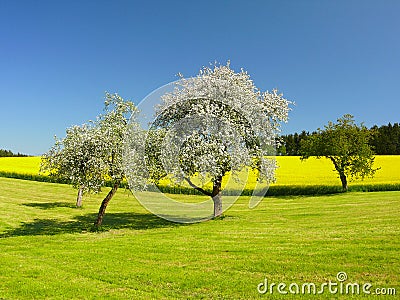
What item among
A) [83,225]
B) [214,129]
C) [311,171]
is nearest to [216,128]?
[214,129]

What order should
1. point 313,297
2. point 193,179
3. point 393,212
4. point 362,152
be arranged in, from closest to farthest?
point 313,297
point 193,179
point 393,212
point 362,152

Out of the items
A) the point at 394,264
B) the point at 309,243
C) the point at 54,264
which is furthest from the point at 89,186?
the point at 394,264

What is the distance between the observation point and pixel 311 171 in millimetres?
55125

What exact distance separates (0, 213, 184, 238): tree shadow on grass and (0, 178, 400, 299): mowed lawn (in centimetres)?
6

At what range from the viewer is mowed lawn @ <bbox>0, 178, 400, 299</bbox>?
9909mm

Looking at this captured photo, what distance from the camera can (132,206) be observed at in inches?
1363

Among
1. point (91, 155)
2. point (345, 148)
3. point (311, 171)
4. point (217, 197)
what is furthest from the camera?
point (311, 171)

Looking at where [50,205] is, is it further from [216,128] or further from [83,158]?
[216,128]

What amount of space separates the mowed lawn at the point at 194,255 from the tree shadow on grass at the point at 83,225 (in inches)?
2.4

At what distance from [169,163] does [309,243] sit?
9240mm

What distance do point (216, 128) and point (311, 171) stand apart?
124 ft

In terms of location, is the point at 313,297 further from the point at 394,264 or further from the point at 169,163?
the point at 169,163

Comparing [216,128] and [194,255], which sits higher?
[216,128]

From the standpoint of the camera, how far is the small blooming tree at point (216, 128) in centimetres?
2045
